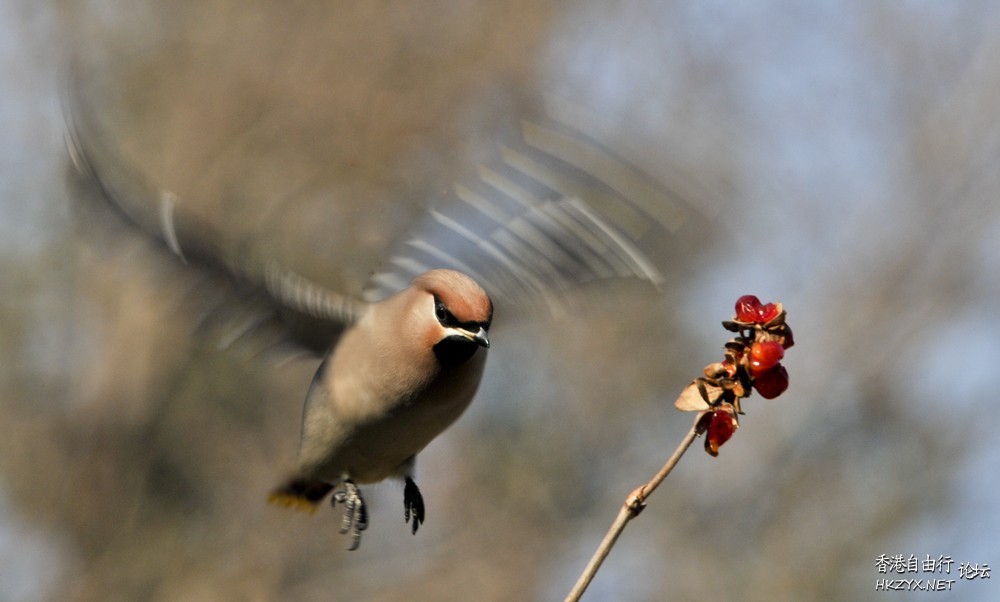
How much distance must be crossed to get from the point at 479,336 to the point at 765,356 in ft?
3.93

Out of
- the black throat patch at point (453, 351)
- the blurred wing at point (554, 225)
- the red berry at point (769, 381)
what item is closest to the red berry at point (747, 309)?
the red berry at point (769, 381)

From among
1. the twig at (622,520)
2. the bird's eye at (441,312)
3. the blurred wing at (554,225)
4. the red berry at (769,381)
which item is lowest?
the twig at (622,520)

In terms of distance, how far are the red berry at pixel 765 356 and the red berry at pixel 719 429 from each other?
10 cm

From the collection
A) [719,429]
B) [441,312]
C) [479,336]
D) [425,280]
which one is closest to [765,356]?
[719,429]

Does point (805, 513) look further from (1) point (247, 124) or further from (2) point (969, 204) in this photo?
(1) point (247, 124)

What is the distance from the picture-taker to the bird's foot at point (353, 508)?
379 cm

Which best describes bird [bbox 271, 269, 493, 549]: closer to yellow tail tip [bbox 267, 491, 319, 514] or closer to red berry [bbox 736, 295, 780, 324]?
yellow tail tip [bbox 267, 491, 319, 514]

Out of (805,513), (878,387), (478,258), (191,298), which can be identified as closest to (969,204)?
(878,387)

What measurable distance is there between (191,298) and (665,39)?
6381mm

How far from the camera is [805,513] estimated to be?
26.4 feet

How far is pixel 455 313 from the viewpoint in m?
3.34

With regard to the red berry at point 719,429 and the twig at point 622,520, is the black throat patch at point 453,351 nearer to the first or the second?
the red berry at point 719,429

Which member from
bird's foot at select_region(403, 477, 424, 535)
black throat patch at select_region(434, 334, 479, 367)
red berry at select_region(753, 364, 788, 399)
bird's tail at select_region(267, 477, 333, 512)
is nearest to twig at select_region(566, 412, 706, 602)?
red berry at select_region(753, 364, 788, 399)

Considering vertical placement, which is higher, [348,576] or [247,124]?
[247,124]
